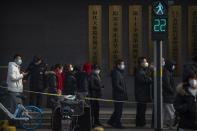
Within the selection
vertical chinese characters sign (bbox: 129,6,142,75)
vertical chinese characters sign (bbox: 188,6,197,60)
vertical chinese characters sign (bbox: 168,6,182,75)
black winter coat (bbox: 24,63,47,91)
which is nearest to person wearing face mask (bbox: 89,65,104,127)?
black winter coat (bbox: 24,63,47,91)

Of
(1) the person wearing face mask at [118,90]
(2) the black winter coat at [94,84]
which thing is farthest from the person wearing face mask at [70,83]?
(1) the person wearing face mask at [118,90]

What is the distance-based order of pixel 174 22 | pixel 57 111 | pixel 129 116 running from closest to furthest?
pixel 57 111 < pixel 129 116 < pixel 174 22

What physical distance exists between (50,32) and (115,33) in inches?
90.8

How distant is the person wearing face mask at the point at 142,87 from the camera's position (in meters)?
11.6

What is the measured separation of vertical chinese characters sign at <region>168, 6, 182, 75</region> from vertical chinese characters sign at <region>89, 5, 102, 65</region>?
2450 mm

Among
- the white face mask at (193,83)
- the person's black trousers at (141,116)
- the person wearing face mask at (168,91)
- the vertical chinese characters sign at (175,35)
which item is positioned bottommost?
the person's black trousers at (141,116)

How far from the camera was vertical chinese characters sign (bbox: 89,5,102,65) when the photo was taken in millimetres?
14891

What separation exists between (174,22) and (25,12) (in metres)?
5.28

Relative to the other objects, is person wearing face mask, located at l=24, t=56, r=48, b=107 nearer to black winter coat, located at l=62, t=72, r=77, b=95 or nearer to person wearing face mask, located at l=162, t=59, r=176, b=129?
black winter coat, located at l=62, t=72, r=77, b=95

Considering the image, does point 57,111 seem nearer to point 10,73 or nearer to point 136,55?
point 10,73

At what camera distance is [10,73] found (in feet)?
37.7

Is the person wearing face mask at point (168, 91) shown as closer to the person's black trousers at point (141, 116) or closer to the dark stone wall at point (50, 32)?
the person's black trousers at point (141, 116)

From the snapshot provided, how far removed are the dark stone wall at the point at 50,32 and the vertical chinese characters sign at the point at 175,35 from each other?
1.65 meters

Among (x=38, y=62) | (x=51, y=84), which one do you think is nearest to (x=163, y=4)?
(x=51, y=84)
